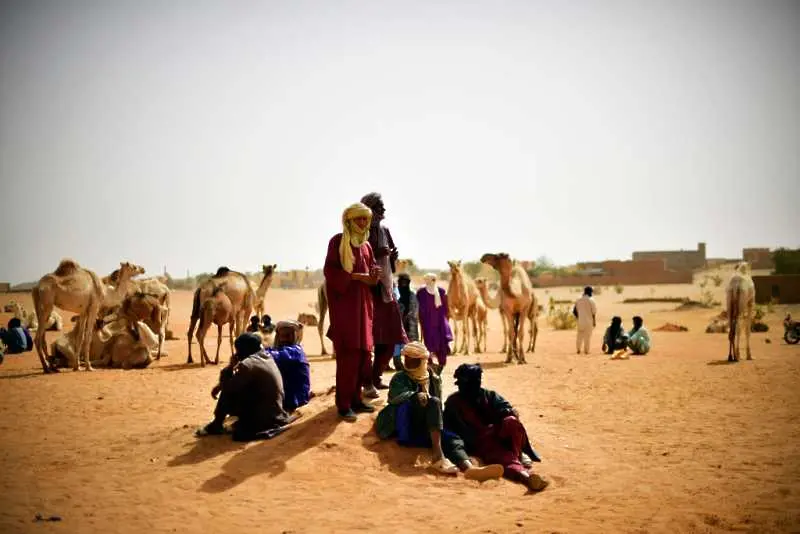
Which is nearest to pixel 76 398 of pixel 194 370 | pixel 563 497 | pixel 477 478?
pixel 194 370

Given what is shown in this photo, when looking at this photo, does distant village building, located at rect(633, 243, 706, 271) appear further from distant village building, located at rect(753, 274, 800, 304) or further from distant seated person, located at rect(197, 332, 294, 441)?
distant seated person, located at rect(197, 332, 294, 441)

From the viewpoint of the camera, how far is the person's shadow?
646cm

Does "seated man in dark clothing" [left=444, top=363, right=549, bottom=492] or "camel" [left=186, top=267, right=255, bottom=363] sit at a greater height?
"camel" [left=186, top=267, right=255, bottom=363]

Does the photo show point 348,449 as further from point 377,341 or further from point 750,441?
point 750,441

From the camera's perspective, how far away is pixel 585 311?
59.7 ft

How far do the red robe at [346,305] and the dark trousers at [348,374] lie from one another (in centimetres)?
9

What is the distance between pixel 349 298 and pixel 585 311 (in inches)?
483

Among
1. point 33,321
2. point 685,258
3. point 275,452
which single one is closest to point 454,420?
point 275,452

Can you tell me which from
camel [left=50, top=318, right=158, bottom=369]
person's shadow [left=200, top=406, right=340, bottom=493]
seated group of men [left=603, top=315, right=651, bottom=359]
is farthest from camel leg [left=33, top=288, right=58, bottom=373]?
seated group of men [left=603, top=315, right=651, bottom=359]

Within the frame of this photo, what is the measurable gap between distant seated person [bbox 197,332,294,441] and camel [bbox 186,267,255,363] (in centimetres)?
785

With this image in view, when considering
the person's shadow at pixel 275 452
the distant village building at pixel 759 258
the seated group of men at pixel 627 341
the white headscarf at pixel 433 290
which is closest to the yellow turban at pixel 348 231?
the person's shadow at pixel 275 452

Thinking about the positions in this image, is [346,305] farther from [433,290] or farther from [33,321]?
[33,321]

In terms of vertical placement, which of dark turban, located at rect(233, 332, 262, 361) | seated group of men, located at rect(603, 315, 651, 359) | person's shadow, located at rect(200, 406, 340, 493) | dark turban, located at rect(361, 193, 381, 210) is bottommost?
person's shadow, located at rect(200, 406, 340, 493)

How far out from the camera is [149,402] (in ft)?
34.8
